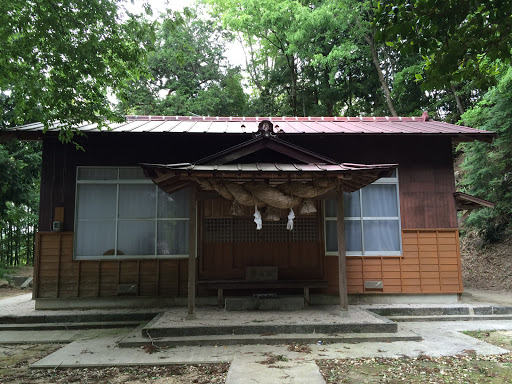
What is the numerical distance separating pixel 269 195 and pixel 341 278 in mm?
2218

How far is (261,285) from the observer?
7.75 meters

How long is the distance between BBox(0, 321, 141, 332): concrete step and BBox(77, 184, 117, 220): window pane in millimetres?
2447

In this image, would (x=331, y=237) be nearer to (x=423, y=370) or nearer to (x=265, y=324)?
(x=265, y=324)

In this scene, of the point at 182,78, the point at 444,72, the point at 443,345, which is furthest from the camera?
the point at 182,78

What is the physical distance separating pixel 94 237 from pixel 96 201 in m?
0.87

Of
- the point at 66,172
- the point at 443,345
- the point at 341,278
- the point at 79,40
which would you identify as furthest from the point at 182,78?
the point at 443,345

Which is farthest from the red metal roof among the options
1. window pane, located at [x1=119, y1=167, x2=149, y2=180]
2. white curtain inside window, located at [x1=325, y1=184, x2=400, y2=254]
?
white curtain inside window, located at [x1=325, y1=184, x2=400, y2=254]

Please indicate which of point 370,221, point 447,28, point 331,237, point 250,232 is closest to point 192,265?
point 250,232

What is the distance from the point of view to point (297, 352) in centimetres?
537

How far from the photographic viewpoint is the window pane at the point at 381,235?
8.69m

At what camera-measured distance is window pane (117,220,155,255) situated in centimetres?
838

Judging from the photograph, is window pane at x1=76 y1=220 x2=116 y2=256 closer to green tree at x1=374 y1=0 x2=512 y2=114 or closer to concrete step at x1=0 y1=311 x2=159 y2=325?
concrete step at x1=0 y1=311 x2=159 y2=325

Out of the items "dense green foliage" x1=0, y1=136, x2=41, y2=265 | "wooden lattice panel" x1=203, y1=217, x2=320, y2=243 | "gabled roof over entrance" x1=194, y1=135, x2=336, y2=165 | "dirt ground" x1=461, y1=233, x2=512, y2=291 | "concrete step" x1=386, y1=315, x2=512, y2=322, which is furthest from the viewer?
"dense green foliage" x1=0, y1=136, x2=41, y2=265

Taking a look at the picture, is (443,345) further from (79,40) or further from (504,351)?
(79,40)
